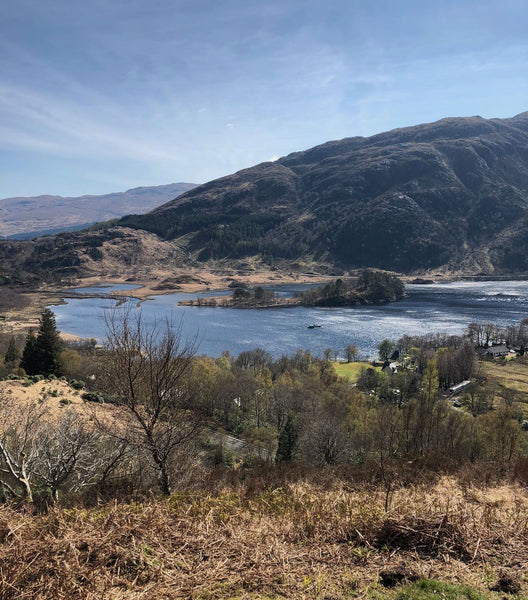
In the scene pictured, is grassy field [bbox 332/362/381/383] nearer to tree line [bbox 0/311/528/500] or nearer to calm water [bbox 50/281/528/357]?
tree line [bbox 0/311/528/500]

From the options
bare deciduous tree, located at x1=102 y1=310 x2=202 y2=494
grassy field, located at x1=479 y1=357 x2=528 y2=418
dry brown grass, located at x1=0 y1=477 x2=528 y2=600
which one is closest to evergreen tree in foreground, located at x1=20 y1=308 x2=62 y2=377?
bare deciduous tree, located at x1=102 y1=310 x2=202 y2=494

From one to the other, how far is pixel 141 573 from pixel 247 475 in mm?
5130

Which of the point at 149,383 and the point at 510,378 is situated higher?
the point at 149,383

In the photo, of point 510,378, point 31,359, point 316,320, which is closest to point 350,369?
point 510,378

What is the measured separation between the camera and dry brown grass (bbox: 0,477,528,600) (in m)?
4.00

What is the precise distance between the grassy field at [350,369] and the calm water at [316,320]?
7863 mm

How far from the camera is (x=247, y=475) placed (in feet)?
29.7

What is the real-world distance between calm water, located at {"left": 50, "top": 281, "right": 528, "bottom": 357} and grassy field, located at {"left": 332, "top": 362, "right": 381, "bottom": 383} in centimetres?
786

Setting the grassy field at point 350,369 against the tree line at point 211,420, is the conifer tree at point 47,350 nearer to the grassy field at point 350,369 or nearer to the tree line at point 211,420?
the tree line at point 211,420

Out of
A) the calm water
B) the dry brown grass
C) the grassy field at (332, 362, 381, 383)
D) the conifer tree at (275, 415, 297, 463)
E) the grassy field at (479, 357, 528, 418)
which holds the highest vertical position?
the dry brown grass

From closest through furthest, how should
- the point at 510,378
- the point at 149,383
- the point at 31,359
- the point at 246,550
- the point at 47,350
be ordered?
the point at 246,550 < the point at 149,383 < the point at 31,359 < the point at 47,350 < the point at 510,378

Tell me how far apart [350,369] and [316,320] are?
43163 millimetres

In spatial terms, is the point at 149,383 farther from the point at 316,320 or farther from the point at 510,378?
the point at 316,320

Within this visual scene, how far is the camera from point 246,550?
4652 mm
